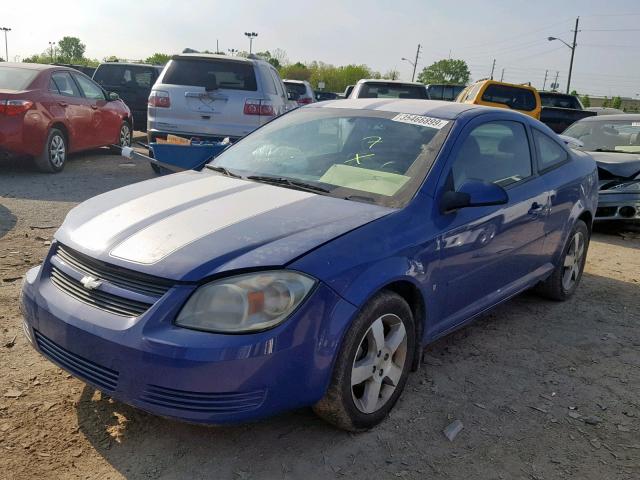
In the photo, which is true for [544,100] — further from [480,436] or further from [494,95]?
[480,436]

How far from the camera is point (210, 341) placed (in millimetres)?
2322

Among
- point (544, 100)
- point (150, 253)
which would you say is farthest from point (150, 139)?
point (544, 100)

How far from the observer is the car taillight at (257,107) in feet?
28.5

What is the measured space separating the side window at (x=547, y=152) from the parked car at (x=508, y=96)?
28.1 feet

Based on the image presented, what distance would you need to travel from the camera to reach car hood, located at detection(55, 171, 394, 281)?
251 cm

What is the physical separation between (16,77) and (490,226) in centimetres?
782

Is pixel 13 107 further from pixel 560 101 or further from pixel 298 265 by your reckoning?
pixel 560 101

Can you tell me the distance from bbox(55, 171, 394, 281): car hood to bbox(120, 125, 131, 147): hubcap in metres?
8.61

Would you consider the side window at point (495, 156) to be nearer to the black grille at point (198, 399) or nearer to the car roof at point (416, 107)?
the car roof at point (416, 107)

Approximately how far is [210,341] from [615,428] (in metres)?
2.19

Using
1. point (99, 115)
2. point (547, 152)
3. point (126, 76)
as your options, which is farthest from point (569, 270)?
point (126, 76)

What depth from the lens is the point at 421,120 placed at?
3.69m

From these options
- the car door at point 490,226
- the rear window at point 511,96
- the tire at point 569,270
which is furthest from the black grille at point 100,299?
the rear window at point 511,96

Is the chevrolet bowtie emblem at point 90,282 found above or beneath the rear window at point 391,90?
beneath
